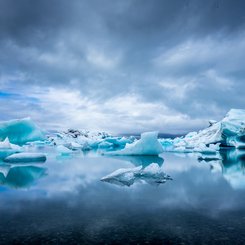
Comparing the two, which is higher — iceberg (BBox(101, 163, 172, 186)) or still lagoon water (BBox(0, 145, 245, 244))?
iceberg (BBox(101, 163, 172, 186))

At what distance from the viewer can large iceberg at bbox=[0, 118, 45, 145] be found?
1945cm

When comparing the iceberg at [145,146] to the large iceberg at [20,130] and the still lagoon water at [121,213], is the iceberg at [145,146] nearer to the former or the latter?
the still lagoon water at [121,213]

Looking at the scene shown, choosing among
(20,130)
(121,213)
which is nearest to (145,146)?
(121,213)

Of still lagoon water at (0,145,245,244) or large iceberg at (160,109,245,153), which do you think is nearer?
still lagoon water at (0,145,245,244)

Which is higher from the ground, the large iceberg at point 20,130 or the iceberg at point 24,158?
the large iceberg at point 20,130

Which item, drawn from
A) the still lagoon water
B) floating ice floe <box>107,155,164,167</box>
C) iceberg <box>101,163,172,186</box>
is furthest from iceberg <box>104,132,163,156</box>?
the still lagoon water

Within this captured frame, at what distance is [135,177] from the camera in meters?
7.02

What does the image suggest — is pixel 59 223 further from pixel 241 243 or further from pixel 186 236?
pixel 241 243

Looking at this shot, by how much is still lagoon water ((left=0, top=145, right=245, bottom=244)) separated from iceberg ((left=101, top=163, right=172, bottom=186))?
24cm

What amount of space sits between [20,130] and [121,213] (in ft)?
62.1

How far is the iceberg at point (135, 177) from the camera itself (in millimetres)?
6603

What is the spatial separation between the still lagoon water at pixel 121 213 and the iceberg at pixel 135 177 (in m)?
0.24

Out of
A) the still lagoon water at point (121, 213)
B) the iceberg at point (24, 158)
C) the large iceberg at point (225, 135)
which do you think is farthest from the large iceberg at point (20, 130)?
the still lagoon water at point (121, 213)

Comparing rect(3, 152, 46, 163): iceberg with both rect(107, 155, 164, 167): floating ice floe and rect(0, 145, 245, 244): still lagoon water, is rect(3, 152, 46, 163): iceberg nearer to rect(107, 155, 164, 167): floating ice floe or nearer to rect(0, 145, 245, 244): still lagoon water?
rect(107, 155, 164, 167): floating ice floe
